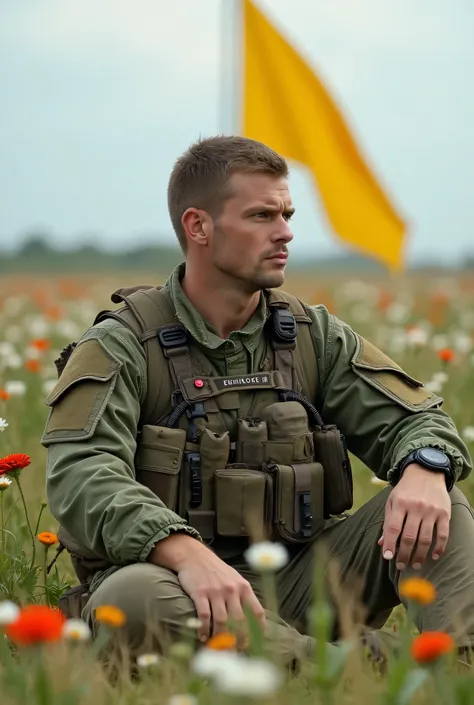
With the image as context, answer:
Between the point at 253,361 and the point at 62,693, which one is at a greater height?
the point at 253,361

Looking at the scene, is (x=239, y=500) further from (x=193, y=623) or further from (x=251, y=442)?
(x=193, y=623)

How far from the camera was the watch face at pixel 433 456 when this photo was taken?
3705mm

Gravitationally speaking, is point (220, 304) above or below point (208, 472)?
above

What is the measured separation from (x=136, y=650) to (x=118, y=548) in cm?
30

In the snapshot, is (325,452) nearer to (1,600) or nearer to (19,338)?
(1,600)

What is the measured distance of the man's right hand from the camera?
10.6ft

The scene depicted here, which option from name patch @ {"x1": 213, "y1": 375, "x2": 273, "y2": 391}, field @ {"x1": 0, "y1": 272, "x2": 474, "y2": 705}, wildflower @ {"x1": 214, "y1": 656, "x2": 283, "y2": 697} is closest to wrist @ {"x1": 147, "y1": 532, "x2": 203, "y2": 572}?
field @ {"x1": 0, "y1": 272, "x2": 474, "y2": 705}

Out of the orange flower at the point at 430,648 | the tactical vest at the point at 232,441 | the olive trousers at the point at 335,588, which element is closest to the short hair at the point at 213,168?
the tactical vest at the point at 232,441

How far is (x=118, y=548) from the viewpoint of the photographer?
11.2 feet

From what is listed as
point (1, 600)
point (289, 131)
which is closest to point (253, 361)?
point (1, 600)

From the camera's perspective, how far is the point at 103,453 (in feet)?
11.7

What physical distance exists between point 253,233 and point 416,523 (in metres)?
1.13

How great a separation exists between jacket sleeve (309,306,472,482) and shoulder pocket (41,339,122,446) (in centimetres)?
81

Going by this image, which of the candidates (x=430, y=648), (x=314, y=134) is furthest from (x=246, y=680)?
(x=314, y=134)
